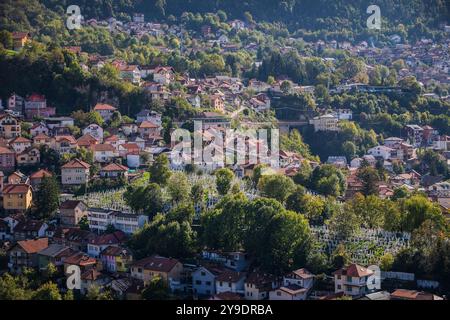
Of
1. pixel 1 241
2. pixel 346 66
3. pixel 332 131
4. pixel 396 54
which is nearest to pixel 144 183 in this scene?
pixel 1 241

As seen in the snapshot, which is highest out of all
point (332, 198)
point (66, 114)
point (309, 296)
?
point (66, 114)

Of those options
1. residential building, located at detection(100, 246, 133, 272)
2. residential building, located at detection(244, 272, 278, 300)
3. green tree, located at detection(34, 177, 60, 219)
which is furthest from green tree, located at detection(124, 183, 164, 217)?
residential building, located at detection(244, 272, 278, 300)

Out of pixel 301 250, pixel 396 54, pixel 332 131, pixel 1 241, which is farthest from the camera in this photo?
pixel 396 54

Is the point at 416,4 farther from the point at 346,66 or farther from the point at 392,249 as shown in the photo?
the point at 392,249

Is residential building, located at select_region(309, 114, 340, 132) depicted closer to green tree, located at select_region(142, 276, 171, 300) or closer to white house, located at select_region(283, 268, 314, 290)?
white house, located at select_region(283, 268, 314, 290)

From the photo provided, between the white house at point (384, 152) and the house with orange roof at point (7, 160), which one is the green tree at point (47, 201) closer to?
the house with orange roof at point (7, 160)

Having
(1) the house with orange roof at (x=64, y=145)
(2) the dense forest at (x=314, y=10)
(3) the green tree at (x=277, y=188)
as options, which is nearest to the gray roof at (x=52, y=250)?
(3) the green tree at (x=277, y=188)

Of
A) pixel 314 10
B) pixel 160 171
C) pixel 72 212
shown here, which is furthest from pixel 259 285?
pixel 314 10
